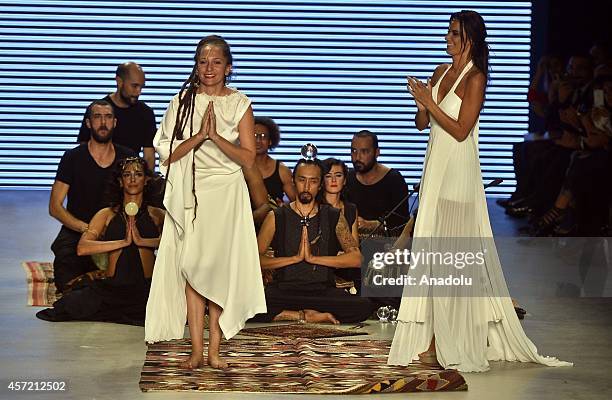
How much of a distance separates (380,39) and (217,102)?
323 inches

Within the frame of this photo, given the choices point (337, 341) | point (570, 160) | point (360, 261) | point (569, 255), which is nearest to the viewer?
point (337, 341)

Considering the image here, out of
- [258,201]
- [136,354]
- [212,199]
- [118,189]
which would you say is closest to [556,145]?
[258,201]

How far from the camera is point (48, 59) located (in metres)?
14.0

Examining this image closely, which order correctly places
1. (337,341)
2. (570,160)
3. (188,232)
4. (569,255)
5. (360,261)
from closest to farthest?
(188,232) → (337,341) → (360,261) → (569,255) → (570,160)

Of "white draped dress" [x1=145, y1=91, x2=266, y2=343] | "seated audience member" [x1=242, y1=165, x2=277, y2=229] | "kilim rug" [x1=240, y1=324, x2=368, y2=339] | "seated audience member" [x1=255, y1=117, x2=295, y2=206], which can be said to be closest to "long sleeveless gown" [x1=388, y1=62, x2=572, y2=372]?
"white draped dress" [x1=145, y1=91, x2=266, y2=343]

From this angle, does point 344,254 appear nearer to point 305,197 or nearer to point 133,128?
point 305,197

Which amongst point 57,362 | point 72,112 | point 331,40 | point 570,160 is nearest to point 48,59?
point 72,112

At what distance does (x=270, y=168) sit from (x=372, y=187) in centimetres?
64

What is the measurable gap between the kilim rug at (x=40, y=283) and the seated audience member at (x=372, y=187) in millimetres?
1868

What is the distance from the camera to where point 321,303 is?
24.7 feet

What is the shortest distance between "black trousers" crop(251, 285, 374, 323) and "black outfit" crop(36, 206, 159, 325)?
0.63 metres

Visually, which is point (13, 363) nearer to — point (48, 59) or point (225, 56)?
point (225, 56)

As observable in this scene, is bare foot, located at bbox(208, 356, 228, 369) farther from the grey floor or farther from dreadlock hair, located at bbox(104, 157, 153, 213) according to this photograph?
dreadlock hair, located at bbox(104, 157, 153, 213)

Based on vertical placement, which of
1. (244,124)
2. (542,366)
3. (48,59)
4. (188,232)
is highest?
(48,59)
